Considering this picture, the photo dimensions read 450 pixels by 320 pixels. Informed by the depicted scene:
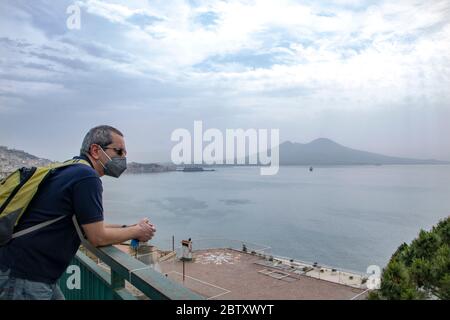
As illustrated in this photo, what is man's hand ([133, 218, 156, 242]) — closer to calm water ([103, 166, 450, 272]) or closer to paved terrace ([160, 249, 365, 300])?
paved terrace ([160, 249, 365, 300])

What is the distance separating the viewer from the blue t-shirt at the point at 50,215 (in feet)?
4.19

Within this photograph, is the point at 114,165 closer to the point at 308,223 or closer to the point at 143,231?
the point at 143,231

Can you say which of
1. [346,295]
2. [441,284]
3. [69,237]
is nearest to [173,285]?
[69,237]

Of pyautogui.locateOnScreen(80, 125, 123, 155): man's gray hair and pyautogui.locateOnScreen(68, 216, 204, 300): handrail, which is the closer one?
pyautogui.locateOnScreen(68, 216, 204, 300): handrail

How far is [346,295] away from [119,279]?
2006 centimetres

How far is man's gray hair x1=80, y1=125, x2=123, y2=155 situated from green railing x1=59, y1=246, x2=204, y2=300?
49 cm

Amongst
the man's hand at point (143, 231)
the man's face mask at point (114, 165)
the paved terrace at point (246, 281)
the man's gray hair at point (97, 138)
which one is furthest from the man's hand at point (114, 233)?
the paved terrace at point (246, 281)

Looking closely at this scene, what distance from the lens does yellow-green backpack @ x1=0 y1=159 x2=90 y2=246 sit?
1230 mm

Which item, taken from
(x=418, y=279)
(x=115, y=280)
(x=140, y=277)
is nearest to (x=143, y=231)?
(x=115, y=280)

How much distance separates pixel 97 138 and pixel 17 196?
1.47 feet

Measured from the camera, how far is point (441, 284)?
325cm

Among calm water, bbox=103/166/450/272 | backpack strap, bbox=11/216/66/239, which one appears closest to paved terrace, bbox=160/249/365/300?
calm water, bbox=103/166/450/272

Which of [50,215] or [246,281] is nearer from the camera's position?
[50,215]

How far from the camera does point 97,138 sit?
1.59 m
